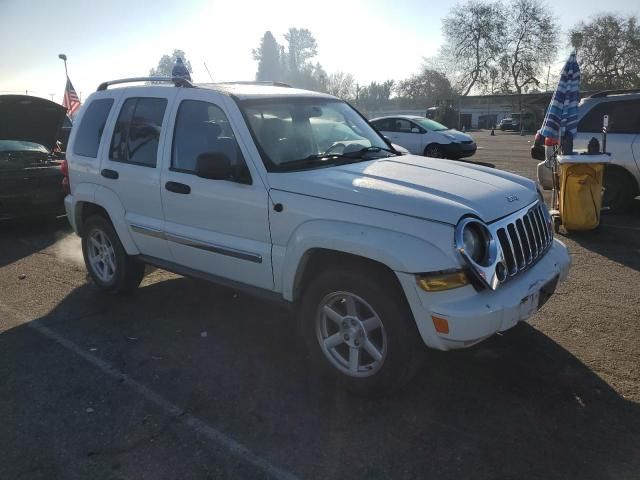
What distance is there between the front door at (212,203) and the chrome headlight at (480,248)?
1.34 meters

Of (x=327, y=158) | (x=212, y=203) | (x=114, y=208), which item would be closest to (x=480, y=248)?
(x=327, y=158)

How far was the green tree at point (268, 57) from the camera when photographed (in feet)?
296

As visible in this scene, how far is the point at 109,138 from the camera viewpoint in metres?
5.00

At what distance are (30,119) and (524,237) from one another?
8732 millimetres

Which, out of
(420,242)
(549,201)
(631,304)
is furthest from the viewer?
(549,201)

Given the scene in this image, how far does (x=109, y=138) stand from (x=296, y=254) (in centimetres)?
258

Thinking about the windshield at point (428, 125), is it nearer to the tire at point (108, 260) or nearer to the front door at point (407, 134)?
the front door at point (407, 134)

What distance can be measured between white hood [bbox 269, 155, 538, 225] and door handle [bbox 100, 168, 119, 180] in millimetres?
1937

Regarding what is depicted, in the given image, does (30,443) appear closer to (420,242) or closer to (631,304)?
(420,242)

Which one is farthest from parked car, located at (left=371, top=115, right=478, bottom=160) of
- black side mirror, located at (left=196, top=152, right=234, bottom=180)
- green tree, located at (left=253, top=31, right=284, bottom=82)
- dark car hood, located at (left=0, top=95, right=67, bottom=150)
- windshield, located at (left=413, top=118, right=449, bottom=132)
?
green tree, located at (left=253, top=31, right=284, bottom=82)

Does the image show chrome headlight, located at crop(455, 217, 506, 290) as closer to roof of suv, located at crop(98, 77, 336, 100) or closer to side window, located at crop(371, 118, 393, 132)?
roof of suv, located at crop(98, 77, 336, 100)

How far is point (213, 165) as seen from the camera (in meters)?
3.61

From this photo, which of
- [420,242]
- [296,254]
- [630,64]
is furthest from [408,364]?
[630,64]

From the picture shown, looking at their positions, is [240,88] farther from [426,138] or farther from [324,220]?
[426,138]
